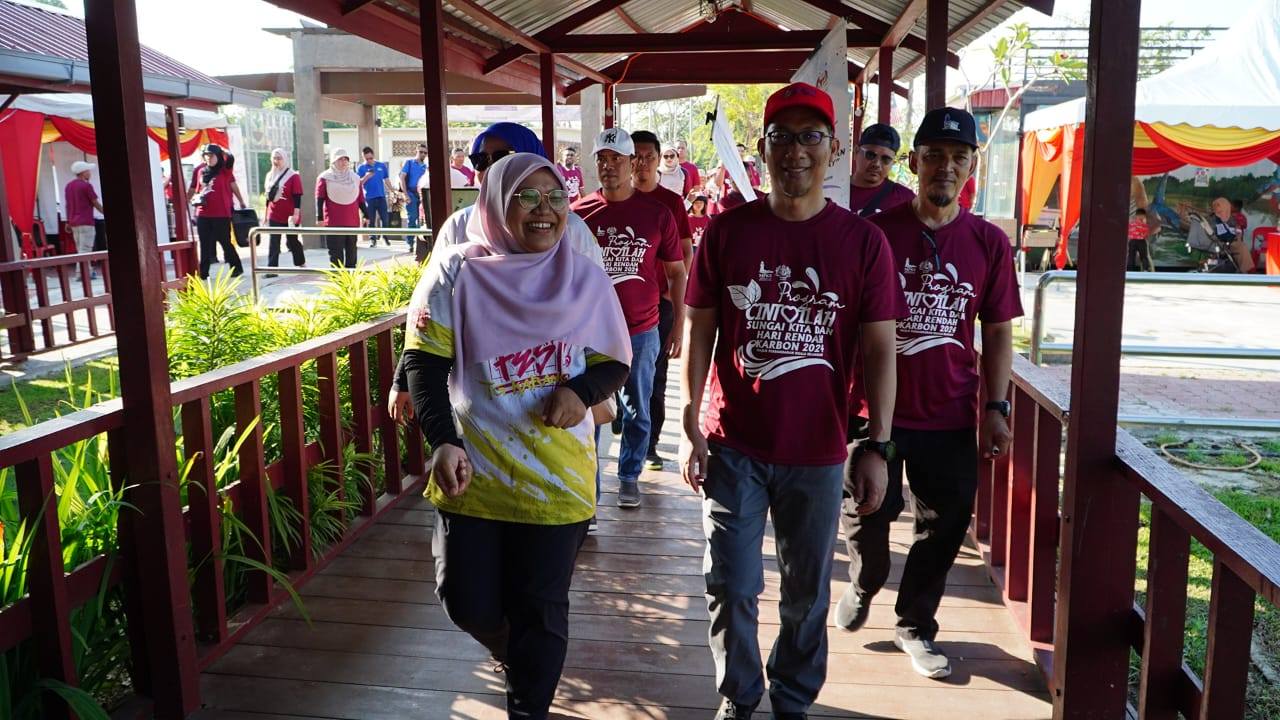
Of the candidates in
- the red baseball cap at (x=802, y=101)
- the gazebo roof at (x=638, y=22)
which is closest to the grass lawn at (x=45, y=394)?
the gazebo roof at (x=638, y=22)

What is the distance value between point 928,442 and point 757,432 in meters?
0.73

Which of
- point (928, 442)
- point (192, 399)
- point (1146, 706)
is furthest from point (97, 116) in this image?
point (1146, 706)

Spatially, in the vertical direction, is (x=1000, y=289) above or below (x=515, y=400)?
above

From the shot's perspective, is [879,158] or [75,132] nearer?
[879,158]

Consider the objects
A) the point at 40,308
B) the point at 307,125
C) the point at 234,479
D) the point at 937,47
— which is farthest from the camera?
the point at 307,125

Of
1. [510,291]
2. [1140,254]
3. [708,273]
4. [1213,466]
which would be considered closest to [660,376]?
[708,273]

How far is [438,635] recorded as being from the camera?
357 cm

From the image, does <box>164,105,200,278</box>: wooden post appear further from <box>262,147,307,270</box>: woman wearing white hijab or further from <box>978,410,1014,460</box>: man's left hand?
<box>978,410,1014,460</box>: man's left hand

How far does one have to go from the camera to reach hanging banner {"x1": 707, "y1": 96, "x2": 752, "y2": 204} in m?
4.34

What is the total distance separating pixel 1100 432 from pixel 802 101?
110cm

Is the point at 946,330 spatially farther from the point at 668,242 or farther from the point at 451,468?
the point at 668,242

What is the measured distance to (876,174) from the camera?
4.55 meters

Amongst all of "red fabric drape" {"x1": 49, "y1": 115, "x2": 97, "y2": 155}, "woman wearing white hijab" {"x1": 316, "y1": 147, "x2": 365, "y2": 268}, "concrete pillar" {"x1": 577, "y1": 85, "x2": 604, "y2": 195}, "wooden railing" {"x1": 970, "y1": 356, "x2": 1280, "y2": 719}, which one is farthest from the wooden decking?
"red fabric drape" {"x1": 49, "y1": 115, "x2": 97, "y2": 155}

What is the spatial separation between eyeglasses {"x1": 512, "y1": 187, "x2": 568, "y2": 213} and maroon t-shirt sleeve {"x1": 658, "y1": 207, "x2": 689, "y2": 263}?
7.32ft
